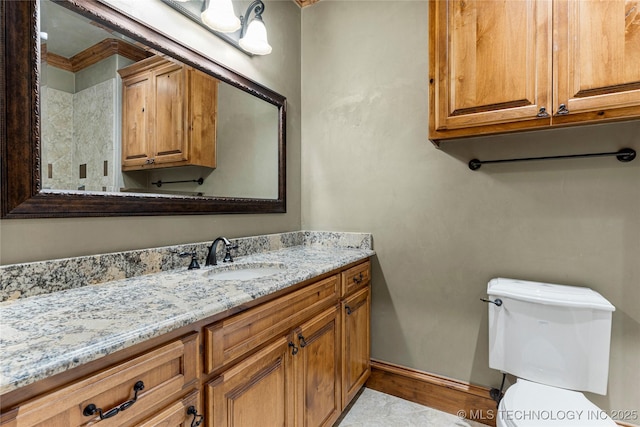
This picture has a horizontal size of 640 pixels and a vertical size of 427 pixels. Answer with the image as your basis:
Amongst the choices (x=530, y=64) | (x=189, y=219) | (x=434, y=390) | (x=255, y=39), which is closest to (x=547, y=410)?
(x=434, y=390)

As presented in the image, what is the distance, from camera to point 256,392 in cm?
104

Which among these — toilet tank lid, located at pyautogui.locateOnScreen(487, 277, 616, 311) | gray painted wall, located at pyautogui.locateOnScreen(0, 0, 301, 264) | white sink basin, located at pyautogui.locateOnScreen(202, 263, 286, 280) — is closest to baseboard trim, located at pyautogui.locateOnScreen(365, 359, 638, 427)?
toilet tank lid, located at pyautogui.locateOnScreen(487, 277, 616, 311)

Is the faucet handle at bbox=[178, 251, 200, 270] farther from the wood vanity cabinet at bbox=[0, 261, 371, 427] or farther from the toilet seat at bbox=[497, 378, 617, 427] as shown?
the toilet seat at bbox=[497, 378, 617, 427]

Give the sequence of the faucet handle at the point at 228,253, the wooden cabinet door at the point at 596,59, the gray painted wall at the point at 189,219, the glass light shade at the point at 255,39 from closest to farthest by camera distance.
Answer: the gray painted wall at the point at 189,219, the wooden cabinet door at the point at 596,59, the faucet handle at the point at 228,253, the glass light shade at the point at 255,39

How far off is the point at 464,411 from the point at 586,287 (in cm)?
93

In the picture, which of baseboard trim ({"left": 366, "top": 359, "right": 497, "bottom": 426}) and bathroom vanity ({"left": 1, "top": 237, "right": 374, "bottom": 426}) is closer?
bathroom vanity ({"left": 1, "top": 237, "right": 374, "bottom": 426})

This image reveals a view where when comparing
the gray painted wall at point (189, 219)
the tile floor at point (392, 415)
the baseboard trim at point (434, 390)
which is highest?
the gray painted wall at point (189, 219)

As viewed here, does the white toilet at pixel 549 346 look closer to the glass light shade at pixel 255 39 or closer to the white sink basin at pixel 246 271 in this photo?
the white sink basin at pixel 246 271

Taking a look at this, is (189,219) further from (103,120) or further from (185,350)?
(185,350)

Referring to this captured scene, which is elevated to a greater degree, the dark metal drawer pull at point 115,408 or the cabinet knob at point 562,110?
the cabinet knob at point 562,110

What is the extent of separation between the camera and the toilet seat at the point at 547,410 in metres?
1.10

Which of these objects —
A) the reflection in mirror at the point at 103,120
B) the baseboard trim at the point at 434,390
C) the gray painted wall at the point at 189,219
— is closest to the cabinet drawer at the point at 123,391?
the gray painted wall at the point at 189,219

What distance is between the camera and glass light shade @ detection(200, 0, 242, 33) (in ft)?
4.79

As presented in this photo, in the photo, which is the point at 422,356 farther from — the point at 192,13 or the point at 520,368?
the point at 192,13
